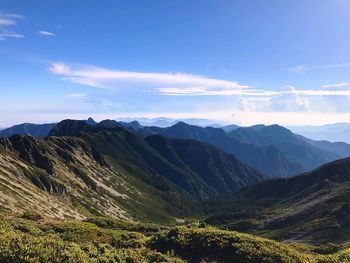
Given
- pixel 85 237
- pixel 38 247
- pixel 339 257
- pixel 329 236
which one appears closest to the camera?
pixel 38 247

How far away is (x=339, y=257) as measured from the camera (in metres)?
30.5

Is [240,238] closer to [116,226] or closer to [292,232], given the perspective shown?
[116,226]

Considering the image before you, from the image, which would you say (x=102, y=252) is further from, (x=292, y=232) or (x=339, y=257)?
(x=292, y=232)

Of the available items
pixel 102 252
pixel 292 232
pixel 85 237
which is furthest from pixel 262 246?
pixel 292 232

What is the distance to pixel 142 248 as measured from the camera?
3475 cm

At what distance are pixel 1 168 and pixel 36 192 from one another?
77.7 ft

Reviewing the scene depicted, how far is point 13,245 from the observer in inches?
1026

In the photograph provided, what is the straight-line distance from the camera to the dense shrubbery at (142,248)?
25625mm

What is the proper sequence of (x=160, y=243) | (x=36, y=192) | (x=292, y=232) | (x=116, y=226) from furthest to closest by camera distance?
(x=36, y=192) < (x=292, y=232) < (x=116, y=226) < (x=160, y=243)

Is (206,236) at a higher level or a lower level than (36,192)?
higher

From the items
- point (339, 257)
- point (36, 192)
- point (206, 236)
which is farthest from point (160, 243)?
point (36, 192)

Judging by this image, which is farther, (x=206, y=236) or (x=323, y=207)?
(x=323, y=207)

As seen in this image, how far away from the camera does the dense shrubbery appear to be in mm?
25625

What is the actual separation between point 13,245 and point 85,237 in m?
13.5
